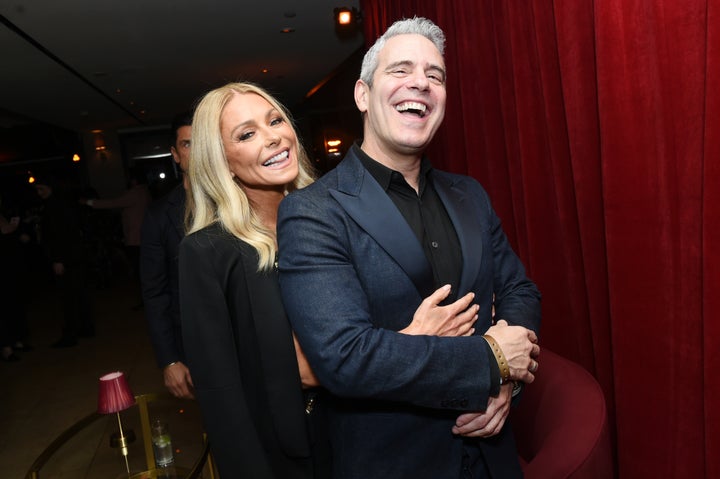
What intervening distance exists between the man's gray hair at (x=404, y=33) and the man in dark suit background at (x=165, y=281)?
3.80 ft

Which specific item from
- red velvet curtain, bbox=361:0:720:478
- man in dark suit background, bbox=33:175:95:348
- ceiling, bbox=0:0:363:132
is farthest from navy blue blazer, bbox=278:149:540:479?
man in dark suit background, bbox=33:175:95:348

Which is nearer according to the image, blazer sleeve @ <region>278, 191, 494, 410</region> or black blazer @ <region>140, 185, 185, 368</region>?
blazer sleeve @ <region>278, 191, 494, 410</region>

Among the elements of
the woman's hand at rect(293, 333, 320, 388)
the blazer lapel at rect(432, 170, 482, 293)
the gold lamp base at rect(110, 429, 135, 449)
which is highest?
the blazer lapel at rect(432, 170, 482, 293)

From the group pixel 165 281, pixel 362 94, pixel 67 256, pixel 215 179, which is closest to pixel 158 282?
pixel 165 281

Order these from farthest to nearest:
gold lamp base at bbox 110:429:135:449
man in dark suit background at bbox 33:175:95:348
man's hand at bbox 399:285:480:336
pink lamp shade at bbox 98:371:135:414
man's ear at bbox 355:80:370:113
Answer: man in dark suit background at bbox 33:175:95:348 < gold lamp base at bbox 110:429:135:449 < pink lamp shade at bbox 98:371:135:414 < man's ear at bbox 355:80:370:113 < man's hand at bbox 399:285:480:336

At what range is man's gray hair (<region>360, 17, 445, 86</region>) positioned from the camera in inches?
53.1

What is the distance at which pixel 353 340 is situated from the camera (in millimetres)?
1071

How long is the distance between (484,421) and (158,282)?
157cm

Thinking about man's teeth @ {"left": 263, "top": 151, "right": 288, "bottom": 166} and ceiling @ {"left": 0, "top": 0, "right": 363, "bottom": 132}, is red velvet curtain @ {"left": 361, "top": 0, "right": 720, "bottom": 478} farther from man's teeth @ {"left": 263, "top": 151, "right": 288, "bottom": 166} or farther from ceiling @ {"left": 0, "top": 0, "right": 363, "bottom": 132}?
ceiling @ {"left": 0, "top": 0, "right": 363, "bottom": 132}

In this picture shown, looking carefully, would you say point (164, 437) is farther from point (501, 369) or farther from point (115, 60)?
point (115, 60)

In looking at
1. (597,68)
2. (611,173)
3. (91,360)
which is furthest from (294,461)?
(91,360)

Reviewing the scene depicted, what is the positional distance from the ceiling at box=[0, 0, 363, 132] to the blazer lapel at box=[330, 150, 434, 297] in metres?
4.34

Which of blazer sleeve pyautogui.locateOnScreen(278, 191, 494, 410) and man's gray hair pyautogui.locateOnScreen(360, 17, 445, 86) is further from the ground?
man's gray hair pyautogui.locateOnScreen(360, 17, 445, 86)

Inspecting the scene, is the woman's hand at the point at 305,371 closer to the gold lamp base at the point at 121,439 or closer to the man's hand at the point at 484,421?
the man's hand at the point at 484,421
